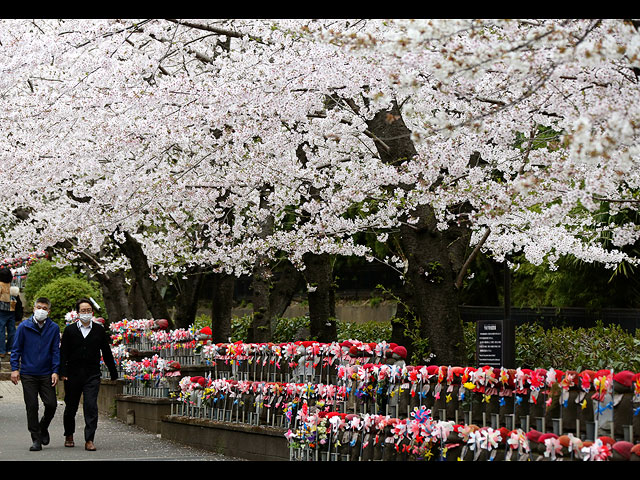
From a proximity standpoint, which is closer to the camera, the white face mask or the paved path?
the paved path

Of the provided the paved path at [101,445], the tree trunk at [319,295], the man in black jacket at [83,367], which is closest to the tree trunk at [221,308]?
the tree trunk at [319,295]

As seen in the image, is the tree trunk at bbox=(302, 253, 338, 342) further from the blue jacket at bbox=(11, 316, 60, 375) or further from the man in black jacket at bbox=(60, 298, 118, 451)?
the blue jacket at bbox=(11, 316, 60, 375)

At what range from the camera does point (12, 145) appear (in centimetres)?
1616

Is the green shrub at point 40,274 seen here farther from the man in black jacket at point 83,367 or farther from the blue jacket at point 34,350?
the man in black jacket at point 83,367

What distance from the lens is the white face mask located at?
37.9 ft

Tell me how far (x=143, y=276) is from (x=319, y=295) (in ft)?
14.1

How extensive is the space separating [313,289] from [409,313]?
187 cm

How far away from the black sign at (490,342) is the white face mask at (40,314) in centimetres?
564

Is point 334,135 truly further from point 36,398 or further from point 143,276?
point 143,276

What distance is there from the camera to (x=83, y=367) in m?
11.5

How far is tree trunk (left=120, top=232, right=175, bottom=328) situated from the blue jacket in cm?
649

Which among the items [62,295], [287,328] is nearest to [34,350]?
[287,328]

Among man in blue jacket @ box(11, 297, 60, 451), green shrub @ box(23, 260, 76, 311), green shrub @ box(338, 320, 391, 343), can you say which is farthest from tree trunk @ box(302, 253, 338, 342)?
green shrub @ box(23, 260, 76, 311)
